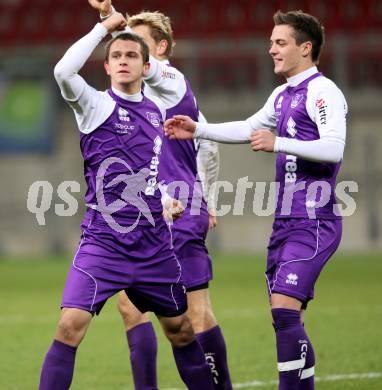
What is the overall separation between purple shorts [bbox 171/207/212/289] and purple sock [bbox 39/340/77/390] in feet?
4.81

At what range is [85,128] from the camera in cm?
566

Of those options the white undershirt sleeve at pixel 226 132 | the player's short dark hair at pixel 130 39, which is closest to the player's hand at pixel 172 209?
the white undershirt sleeve at pixel 226 132

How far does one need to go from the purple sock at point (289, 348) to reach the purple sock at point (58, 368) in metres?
1.18

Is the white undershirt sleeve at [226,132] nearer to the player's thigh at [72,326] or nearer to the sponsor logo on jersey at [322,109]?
the sponsor logo on jersey at [322,109]

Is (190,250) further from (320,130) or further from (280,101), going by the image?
(320,130)

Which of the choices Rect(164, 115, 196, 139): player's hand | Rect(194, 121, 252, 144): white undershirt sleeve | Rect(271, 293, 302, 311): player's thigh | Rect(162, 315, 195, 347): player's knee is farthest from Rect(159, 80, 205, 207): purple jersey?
Rect(271, 293, 302, 311): player's thigh

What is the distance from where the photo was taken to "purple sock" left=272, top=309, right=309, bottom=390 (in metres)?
5.74

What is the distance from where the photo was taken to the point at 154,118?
233 inches

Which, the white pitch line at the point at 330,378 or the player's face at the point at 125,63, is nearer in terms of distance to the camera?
the player's face at the point at 125,63

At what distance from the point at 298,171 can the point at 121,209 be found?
3.52 ft

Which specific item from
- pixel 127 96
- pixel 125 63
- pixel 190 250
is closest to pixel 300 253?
pixel 190 250

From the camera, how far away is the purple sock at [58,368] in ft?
17.4

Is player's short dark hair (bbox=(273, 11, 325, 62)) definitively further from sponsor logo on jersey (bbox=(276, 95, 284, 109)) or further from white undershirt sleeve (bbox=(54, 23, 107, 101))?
white undershirt sleeve (bbox=(54, 23, 107, 101))

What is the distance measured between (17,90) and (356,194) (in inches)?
264
